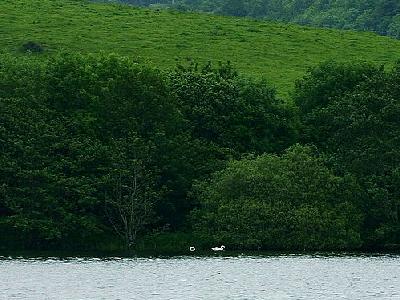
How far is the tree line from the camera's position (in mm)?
89875

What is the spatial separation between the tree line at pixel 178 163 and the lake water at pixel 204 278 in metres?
8.98

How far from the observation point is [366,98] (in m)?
99.7

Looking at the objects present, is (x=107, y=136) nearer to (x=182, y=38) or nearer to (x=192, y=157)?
(x=192, y=157)

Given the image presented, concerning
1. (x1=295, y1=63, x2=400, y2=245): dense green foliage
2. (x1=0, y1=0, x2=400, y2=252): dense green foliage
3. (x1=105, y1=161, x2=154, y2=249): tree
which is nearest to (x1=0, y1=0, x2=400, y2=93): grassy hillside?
(x1=295, y1=63, x2=400, y2=245): dense green foliage

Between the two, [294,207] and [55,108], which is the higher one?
[55,108]

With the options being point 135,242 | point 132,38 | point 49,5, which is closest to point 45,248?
point 135,242

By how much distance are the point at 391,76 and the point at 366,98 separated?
473 centimetres

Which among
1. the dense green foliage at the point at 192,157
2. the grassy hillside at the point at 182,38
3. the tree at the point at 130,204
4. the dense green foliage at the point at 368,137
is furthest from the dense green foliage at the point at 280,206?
the grassy hillside at the point at 182,38

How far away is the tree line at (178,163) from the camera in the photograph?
8988cm

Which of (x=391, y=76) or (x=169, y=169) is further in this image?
(x=391, y=76)

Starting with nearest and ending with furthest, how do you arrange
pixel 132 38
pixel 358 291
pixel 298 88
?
pixel 358 291
pixel 298 88
pixel 132 38

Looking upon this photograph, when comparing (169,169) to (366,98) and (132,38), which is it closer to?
(366,98)

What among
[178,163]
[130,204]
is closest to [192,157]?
[178,163]

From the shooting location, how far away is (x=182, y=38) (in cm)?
13512
